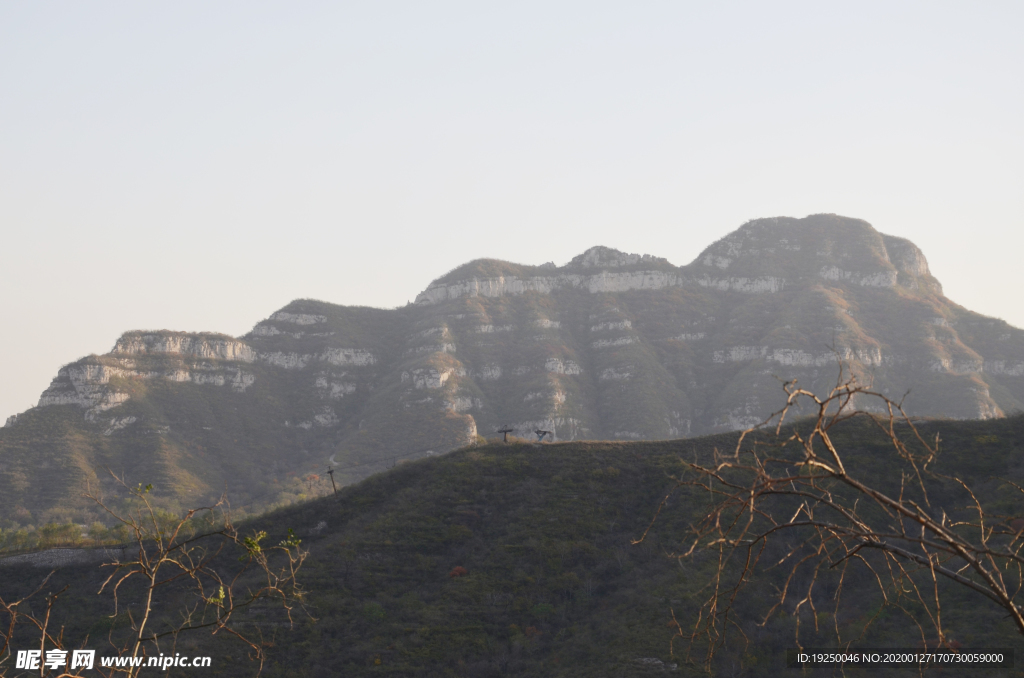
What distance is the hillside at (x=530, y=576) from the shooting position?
127ft

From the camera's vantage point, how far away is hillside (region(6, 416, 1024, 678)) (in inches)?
1528

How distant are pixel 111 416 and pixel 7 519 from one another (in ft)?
147

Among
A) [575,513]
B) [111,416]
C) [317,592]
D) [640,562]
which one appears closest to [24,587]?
[317,592]

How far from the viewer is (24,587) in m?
54.1

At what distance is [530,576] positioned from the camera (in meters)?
49.5
